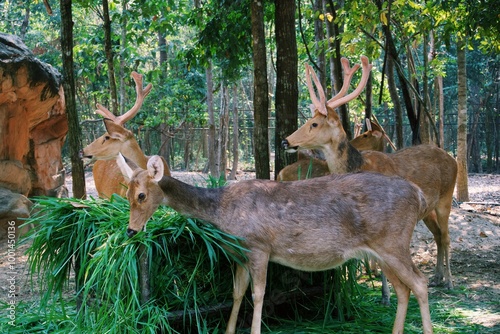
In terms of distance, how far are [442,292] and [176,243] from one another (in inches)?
143

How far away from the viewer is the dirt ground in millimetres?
6776

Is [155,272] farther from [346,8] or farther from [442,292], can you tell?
[346,8]

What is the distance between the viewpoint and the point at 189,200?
490 centimetres

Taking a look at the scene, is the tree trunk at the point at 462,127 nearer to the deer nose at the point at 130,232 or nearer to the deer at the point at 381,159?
the deer at the point at 381,159

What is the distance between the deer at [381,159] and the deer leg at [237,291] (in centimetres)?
188

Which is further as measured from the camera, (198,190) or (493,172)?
(493,172)

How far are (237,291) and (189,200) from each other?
849mm

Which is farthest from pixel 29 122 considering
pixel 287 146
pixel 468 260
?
pixel 468 260

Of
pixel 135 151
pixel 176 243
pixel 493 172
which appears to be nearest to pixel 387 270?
pixel 176 243

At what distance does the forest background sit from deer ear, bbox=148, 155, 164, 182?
2.69 metres

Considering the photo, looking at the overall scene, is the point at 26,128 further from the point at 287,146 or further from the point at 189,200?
the point at 189,200

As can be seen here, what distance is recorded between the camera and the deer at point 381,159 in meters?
6.61

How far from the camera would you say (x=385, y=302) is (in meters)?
6.38

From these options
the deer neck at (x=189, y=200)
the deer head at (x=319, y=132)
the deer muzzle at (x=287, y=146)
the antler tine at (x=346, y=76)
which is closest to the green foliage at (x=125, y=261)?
the deer neck at (x=189, y=200)
